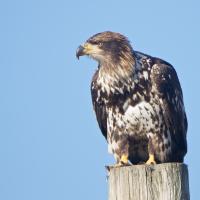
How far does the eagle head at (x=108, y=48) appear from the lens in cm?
811

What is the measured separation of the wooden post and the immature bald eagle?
2.59 metres

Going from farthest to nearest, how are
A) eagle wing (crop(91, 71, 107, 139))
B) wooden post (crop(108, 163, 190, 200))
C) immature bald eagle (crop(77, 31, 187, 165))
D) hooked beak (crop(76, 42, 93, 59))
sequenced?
eagle wing (crop(91, 71, 107, 139)) → hooked beak (crop(76, 42, 93, 59)) → immature bald eagle (crop(77, 31, 187, 165)) → wooden post (crop(108, 163, 190, 200))

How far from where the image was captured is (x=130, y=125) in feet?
26.1

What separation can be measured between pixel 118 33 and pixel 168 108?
121 centimetres

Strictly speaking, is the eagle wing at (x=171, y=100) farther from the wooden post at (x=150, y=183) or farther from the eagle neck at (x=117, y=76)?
the wooden post at (x=150, y=183)

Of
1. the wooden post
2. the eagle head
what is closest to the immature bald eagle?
the eagle head

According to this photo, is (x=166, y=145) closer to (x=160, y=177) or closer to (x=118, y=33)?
(x=118, y=33)

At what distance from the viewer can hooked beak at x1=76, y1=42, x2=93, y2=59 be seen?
8023mm

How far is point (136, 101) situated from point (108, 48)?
843mm

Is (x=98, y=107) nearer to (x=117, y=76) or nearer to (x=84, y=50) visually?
A: (x=117, y=76)

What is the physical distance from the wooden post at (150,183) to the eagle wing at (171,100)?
2.80 metres

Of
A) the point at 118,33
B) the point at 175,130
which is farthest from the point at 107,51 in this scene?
the point at 175,130

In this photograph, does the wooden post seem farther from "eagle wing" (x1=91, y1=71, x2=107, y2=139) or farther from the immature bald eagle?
"eagle wing" (x1=91, y1=71, x2=107, y2=139)

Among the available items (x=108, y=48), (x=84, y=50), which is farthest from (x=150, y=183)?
(x=108, y=48)
